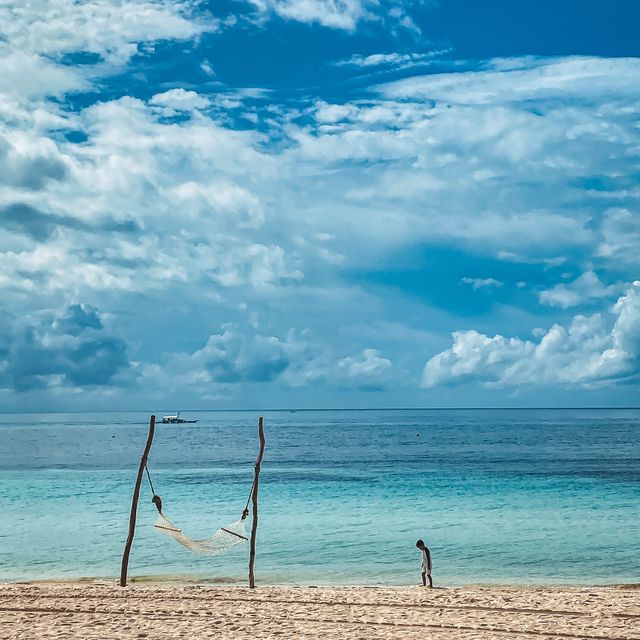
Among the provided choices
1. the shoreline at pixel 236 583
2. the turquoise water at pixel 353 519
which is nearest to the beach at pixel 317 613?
the shoreline at pixel 236 583

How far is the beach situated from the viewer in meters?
10.3

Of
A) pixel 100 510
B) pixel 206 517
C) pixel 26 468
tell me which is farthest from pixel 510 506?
pixel 26 468

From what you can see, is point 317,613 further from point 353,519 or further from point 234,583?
point 353,519

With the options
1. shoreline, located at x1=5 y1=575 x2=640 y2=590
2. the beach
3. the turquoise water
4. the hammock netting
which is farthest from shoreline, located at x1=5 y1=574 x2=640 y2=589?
the hammock netting

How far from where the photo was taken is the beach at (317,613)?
10.3m

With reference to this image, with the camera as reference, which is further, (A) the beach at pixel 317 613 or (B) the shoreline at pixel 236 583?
(B) the shoreline at pixel 236 583

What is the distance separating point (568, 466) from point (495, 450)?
576 inches

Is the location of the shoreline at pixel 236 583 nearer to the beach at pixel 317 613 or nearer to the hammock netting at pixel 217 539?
the beach at pixel 317 613

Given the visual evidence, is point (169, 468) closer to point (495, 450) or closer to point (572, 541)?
point (495, 450)

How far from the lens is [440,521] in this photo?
22.9 m

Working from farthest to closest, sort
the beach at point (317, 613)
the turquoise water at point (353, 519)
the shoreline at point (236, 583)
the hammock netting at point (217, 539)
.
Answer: the turquoise water at point (353, 519), the shoreline at point (236, 583), the hammock netting at point (217, 539), the beach at point (317, 613)

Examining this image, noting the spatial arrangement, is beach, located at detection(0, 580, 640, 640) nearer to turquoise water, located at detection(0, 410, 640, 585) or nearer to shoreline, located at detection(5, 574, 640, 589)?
shoreline, located at detection(5, 574, 640, 589)

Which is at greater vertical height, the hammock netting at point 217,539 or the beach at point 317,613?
the hammock netting at point 217,539

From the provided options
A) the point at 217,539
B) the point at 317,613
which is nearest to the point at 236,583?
the point at 217,539
